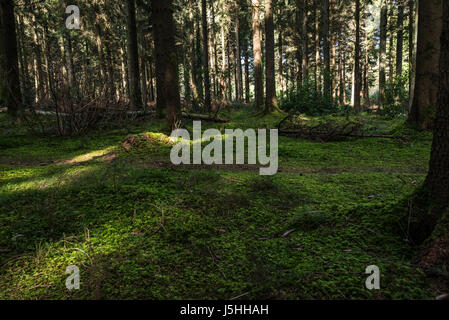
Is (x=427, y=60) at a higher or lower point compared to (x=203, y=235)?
higher

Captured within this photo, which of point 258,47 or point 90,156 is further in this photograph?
point 258,47

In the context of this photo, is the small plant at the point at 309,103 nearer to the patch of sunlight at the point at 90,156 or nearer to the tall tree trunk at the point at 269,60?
the tall tree trunk at the point at 269,60

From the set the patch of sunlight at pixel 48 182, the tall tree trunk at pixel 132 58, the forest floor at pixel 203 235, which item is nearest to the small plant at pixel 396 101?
the forest floor at pixel 203 235

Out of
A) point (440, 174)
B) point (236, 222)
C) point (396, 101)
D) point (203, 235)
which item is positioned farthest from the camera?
point (396, 101)

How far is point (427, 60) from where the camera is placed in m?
7.05

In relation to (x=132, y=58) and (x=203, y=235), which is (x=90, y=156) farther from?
(x=132, y=58)

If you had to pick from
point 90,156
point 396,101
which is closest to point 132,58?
point 90,156

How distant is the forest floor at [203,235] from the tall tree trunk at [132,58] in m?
7.97

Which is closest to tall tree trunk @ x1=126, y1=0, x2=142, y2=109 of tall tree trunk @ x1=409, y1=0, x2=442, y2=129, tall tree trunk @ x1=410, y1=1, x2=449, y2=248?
tall tree trunk @ x1=409, y1=0, x2=442, y2=129

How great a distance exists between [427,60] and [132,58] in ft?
36.0

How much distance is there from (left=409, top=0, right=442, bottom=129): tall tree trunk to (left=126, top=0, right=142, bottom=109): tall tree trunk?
996 cm

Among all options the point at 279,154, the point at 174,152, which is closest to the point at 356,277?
the point at 279,154

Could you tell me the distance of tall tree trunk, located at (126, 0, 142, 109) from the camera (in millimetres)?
11969
